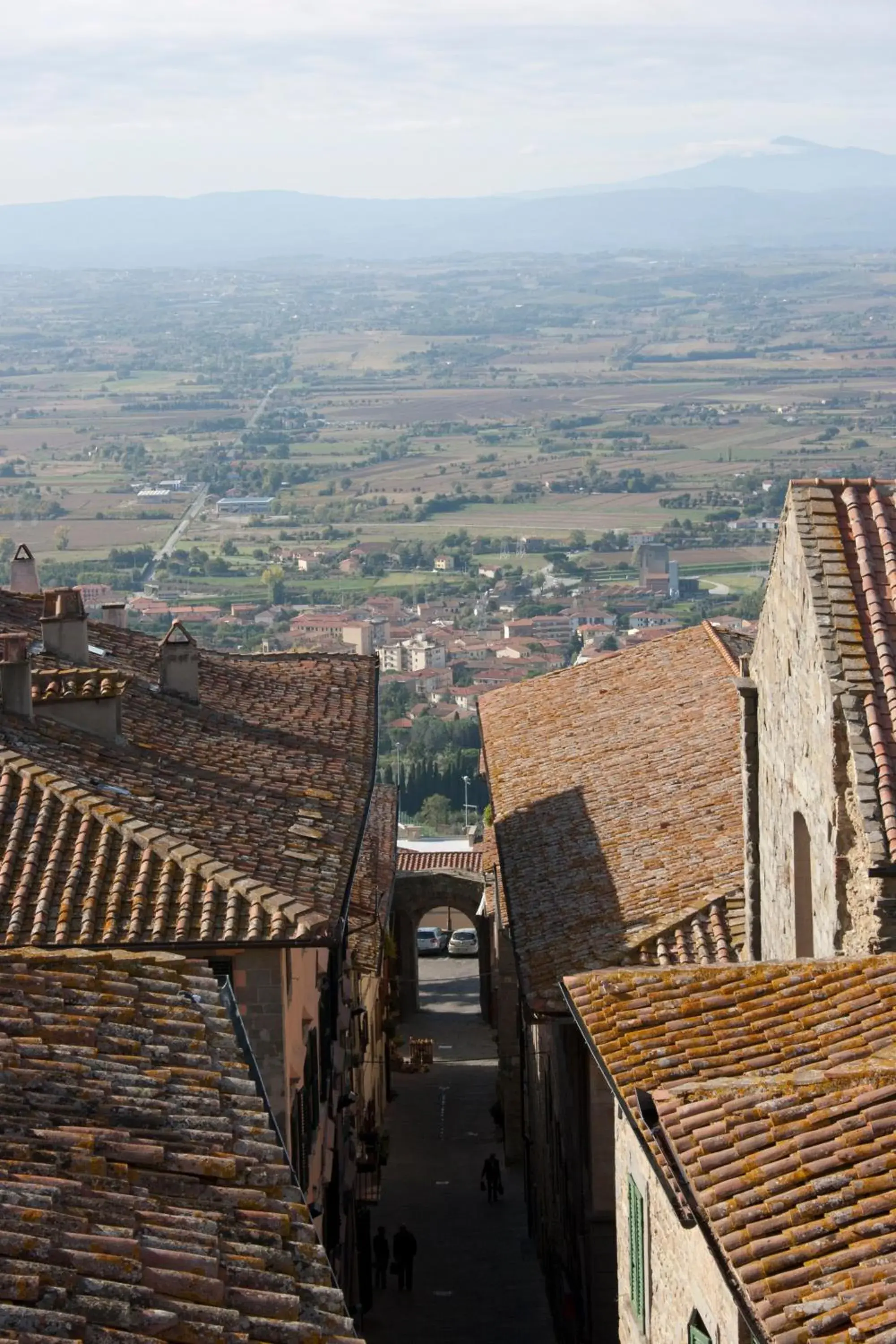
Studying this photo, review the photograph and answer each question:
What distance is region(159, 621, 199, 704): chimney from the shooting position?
82.6 feet

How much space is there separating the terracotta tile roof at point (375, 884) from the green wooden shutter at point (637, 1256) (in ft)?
32.8

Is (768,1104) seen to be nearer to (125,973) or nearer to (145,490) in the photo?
(125,973)

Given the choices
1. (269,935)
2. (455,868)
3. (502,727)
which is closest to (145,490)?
(455,868)

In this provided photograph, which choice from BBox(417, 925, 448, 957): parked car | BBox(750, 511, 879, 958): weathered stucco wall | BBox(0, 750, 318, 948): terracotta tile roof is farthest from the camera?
BBox(417, 925, 448, 957): parked car

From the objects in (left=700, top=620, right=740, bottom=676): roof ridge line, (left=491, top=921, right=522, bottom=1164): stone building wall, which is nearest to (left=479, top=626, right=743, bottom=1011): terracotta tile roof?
(left=700, top=620, right=740, bottom=676): roof ridge line

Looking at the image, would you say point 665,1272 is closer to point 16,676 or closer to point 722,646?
point 16,676

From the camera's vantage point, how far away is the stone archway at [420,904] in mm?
Answer: 46281

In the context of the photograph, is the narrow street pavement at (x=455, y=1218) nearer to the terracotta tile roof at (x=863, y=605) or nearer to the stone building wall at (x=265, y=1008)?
the stone building wall at (x=265, y=1008)

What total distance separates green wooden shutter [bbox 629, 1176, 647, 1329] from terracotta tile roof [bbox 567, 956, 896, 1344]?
0.90m

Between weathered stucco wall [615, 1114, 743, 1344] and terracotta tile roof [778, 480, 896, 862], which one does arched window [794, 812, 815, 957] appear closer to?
terracotta tile roof [778, 480, 896, 862]

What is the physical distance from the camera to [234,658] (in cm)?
3086

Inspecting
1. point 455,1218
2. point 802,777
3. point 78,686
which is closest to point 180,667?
point 78,686

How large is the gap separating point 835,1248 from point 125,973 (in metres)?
4.98

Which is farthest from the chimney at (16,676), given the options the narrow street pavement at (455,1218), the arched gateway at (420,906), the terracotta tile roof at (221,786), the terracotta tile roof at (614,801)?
the arched gateway at (420,906)
